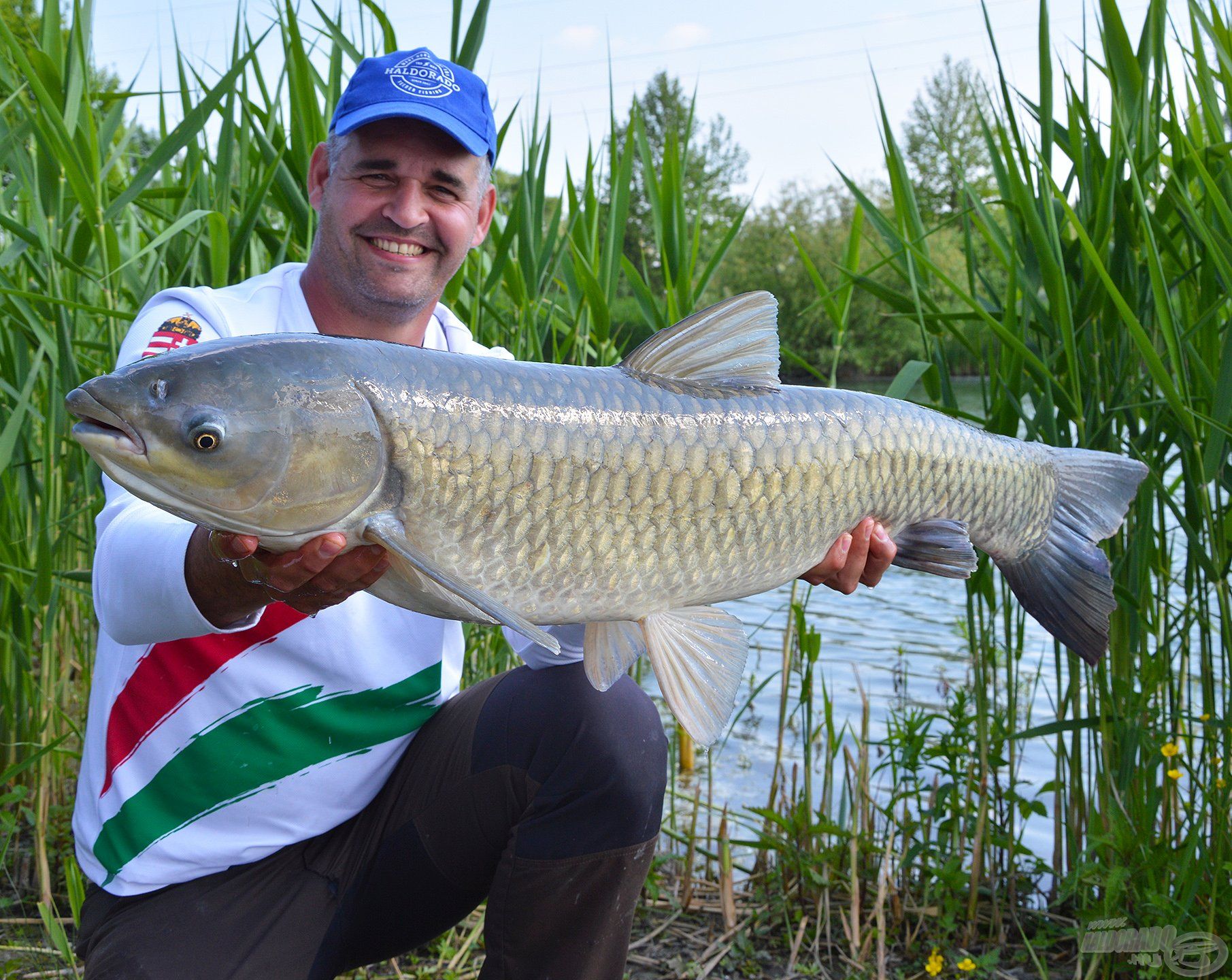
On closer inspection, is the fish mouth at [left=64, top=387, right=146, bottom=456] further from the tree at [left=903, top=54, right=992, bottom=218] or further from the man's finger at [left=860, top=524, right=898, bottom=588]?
the tree at [left=903, top=54, right=992, bottom=218]

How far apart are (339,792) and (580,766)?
48 centimetres

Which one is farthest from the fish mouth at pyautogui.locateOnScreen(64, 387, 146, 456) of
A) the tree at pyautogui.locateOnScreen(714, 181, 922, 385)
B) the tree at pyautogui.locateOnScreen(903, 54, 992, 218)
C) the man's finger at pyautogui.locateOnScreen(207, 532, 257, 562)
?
the tree at pyautogui.locateOnScreen(903, 54, 992, 218)

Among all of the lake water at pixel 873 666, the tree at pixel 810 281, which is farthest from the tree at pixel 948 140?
the lake water at pixel 873 666

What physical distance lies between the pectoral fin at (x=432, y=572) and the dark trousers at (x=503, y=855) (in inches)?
26.2

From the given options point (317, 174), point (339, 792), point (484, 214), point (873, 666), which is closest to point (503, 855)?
point (339, 792)

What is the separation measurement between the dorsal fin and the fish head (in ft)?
1.67

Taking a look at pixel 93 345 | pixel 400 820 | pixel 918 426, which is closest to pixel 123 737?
pixel 400 820

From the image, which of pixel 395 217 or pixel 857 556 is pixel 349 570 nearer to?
pixel 857 556

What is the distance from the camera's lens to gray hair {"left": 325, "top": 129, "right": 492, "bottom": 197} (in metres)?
2.44

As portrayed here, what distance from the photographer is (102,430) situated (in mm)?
1346

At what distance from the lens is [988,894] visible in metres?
2.81

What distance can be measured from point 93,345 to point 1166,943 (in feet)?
8.61

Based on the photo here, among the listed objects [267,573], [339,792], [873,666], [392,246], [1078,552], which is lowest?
[873,666]

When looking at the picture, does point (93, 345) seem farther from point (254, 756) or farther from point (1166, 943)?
point (1166, 943)
